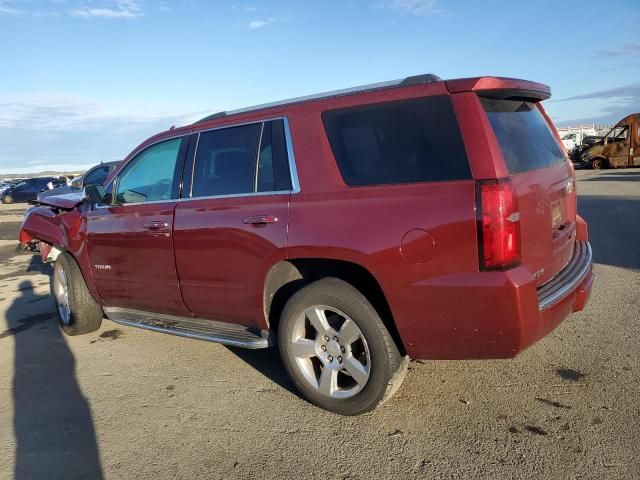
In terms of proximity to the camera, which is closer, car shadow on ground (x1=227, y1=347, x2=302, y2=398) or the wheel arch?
the wheel arch

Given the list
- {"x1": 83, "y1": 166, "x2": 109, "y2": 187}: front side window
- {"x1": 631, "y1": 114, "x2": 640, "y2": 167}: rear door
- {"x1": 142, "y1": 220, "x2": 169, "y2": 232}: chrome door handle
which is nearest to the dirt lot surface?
{"x1": 142, "y1": 220, "x2": 169, "y2": 232}: chrome door handle

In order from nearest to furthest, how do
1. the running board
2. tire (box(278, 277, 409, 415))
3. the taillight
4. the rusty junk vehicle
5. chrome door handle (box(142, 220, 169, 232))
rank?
the taillight, tire (box(278, 277, 409, 415)), the running board, chrome door handle (box(142, 220, 169, 232)), the rusty junk vehicle

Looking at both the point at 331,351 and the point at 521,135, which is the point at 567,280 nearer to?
the point at 521,135

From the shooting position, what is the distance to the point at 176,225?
158 inches

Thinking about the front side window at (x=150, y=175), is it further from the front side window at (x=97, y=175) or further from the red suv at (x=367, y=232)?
the front side window at (x=97, y=175)

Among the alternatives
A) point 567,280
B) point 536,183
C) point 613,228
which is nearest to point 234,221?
point 536,183

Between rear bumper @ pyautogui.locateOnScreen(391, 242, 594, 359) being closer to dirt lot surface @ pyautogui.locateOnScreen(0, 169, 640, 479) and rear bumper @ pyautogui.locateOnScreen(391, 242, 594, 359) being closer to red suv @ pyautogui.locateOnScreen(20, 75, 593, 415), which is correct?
red suv @ pyautogui.locateOnScreen(20, 75, 593, 415)

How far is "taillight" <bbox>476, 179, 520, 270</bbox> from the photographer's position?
2689 millimetres

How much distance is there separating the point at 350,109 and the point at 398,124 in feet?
1.21

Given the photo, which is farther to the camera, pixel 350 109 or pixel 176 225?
pixel 176 225

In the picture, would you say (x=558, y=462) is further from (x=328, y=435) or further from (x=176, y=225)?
(x=176, y=225)

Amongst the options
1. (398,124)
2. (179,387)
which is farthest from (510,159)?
(179,387)

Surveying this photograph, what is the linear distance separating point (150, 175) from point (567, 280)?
134 inches

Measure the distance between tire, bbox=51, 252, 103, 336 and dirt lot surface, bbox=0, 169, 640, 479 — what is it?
305 millimetres
